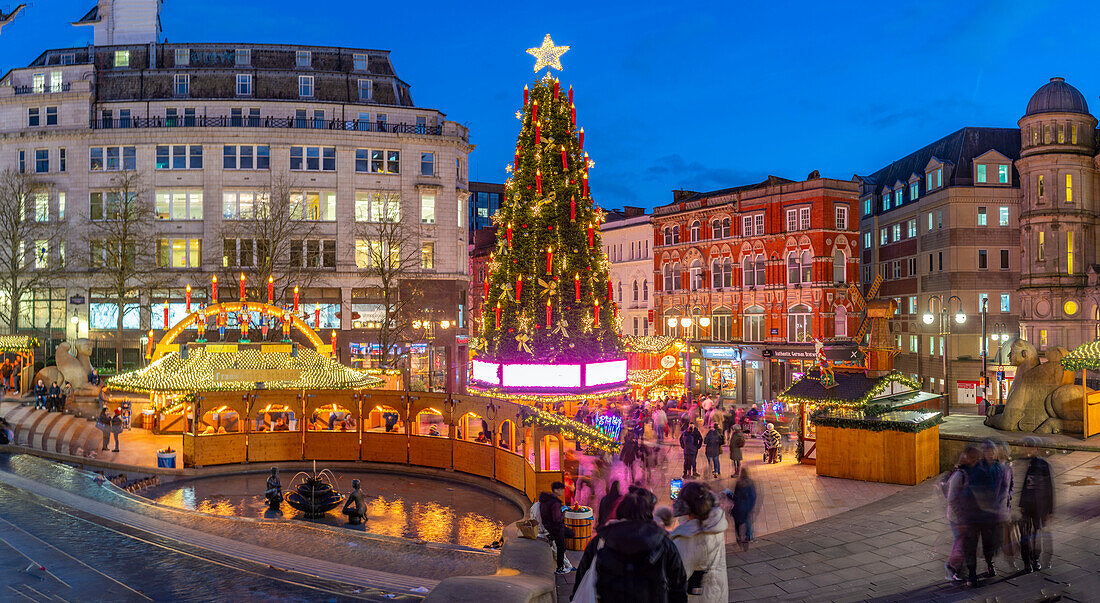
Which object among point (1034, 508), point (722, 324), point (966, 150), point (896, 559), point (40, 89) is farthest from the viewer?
point (722, 324)

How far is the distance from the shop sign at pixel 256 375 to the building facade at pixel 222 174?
2562 cm

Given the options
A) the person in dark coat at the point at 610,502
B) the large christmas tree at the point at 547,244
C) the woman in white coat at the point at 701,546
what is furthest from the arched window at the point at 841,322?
the woman in white coat at the point at 701,546

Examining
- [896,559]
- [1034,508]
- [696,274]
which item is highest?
[696,274]

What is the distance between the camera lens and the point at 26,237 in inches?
2016

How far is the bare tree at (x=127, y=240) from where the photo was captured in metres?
48.3

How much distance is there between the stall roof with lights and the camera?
24156mm

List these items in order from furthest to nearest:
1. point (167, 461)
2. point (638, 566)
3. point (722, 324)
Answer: point (722, 324) < point (167, 461) < point (638, 566)

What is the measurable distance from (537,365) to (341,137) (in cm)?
3355

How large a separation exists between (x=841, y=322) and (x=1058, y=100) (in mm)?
16949

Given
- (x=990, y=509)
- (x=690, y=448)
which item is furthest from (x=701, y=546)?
(x=690, y=448)

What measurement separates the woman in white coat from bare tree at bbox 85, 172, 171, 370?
48429mm

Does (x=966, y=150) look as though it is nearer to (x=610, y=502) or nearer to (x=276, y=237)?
(x=276, y=237)

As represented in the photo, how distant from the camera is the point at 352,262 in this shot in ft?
168

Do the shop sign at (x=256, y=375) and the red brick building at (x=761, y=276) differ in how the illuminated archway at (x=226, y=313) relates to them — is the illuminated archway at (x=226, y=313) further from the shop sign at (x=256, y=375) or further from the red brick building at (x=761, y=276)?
the red brick building at (x=761, y=276)
